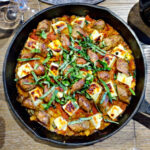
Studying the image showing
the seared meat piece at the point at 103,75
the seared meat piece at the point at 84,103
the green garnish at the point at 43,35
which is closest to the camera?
the seared meat piece at the point at 84,103

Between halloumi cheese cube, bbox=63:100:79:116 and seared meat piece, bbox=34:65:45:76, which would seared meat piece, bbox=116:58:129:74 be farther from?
seared meat piece, bbox=34:65:45:76

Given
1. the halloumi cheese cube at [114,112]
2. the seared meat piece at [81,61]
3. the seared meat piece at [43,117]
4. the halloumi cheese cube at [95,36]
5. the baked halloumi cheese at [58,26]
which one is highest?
the baked halloumi cheese at [58,26]

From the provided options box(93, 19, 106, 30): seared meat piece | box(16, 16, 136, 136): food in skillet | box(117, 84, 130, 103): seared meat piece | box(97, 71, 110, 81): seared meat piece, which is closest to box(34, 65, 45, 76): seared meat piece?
box(16, 16, 136, 136): food in skillet

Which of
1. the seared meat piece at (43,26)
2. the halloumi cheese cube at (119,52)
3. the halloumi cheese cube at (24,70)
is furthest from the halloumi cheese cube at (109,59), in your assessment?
the halloumi cheese cube at (24,70)

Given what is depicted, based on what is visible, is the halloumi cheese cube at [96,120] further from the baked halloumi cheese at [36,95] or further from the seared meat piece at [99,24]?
the seared meat piece at [99,24]

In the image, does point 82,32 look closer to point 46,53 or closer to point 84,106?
point 46,53

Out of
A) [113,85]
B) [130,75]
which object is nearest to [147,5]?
[130,75]
